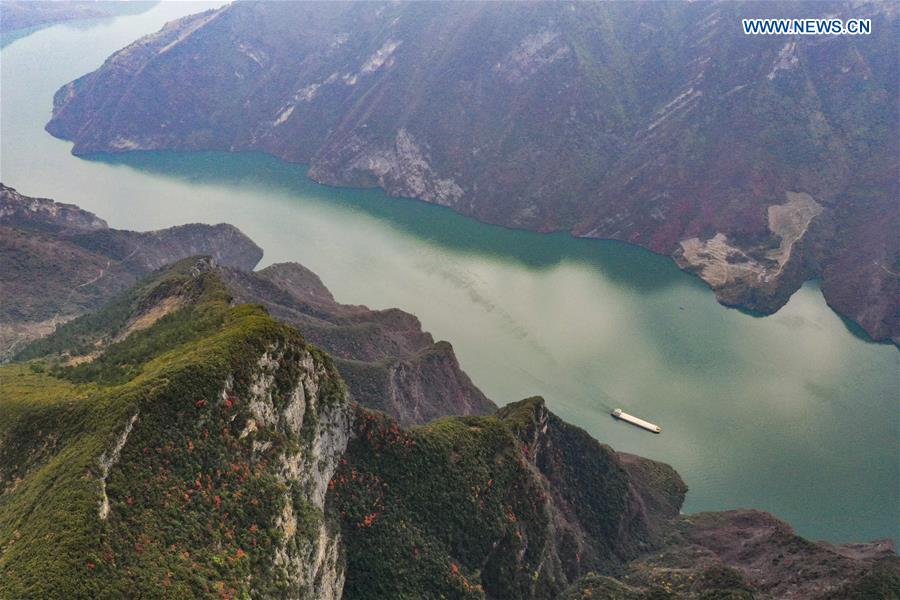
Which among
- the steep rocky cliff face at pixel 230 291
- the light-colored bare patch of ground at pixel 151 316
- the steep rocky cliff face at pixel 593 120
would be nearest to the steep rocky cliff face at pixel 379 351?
the steep rocky cliff face at pixel 230 291

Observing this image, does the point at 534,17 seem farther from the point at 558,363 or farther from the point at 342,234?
the point at 558,363

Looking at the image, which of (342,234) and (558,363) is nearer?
(558,363)

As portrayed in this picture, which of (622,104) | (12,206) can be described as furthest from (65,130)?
(622,104)

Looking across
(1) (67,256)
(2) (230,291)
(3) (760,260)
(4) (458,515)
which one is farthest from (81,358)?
(3) (760,260)

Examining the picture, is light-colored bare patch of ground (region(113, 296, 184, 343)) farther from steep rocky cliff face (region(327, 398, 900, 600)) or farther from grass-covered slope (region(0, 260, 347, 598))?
steep rocky cliff face (region(327, 398, 900, 600))

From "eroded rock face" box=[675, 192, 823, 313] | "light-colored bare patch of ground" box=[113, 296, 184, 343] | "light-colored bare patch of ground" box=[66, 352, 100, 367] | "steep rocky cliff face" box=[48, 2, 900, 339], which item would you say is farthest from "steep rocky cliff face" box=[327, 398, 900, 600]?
"steep rocky cliff face" box=[48, 2, 900, 339]

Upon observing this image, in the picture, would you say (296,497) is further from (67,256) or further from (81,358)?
(67,256)

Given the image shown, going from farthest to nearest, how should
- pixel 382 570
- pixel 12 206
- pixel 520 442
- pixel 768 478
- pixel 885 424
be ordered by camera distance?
pixel 12 206, pixel 885 424, pixel 768 478, pixel 520 442, pixel 382 570
